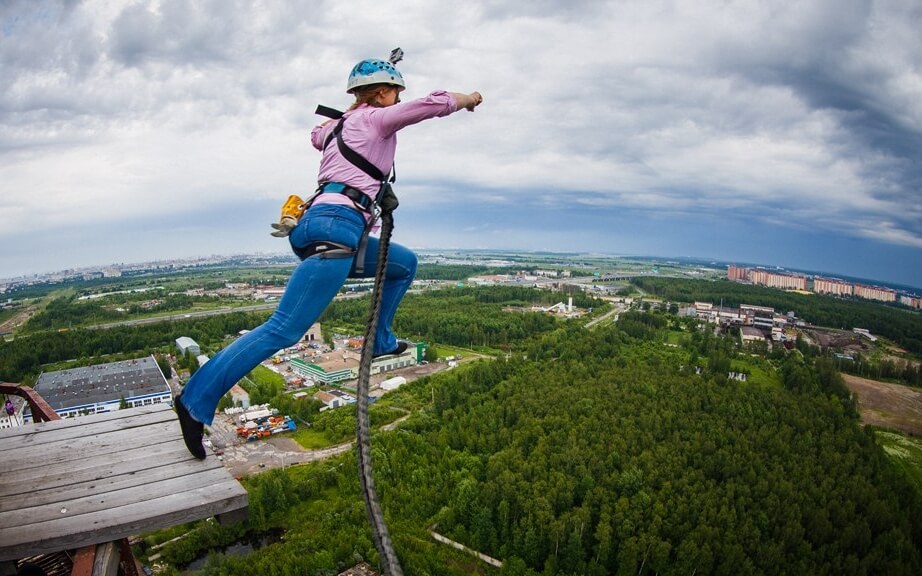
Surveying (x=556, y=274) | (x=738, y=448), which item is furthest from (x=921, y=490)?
(x=556, y=274)

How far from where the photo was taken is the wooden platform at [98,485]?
179cm

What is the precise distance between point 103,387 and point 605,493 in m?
23.5

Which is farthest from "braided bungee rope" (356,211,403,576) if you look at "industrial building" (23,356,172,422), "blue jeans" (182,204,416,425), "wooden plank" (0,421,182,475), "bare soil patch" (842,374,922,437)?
"bare soil patch" (842,374,922,437)

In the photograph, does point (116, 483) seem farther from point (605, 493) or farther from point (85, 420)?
point (605, 493)

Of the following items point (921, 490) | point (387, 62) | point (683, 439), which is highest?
point (387, 62)

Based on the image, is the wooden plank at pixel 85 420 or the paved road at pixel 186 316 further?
the paved road at pixel 186 316

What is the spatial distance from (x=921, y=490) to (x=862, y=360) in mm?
18915

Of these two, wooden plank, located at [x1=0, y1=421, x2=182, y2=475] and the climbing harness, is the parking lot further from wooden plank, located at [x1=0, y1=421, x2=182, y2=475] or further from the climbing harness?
the climbing harness

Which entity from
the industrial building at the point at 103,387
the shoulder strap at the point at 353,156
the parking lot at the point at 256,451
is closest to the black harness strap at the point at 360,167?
the shoulder strap at the point at 353,156

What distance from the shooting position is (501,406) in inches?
759

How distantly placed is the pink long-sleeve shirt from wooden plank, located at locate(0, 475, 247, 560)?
1272mm

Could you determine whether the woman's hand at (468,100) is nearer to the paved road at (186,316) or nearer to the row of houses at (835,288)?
the paved road at (186,316)

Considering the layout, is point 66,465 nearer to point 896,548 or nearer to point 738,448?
point 896,548

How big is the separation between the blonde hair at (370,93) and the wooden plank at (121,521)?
5.81ft
